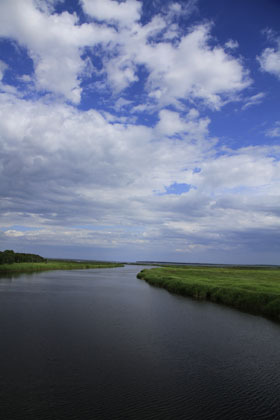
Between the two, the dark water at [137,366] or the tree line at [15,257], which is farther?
the tree line at [15,257]

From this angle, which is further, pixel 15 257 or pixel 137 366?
pixel 15 257

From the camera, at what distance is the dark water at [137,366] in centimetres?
1047

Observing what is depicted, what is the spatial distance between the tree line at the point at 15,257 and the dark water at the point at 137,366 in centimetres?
6879

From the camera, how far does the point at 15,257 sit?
367ft

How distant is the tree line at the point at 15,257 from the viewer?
288 ft

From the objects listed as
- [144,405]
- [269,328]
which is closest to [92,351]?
[144,405]

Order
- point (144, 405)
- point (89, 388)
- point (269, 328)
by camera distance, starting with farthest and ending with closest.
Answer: point (269, 328)
point (89, 388)
point (144, 405)

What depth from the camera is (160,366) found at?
47.0 ft

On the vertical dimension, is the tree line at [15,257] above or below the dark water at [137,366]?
above

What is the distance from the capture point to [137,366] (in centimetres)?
1423

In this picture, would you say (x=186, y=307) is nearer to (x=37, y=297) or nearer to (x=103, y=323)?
(x=103, y=323)

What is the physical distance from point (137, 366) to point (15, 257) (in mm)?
109329

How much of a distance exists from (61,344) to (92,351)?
226cm

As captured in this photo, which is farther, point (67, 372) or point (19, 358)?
point (19, 358)
